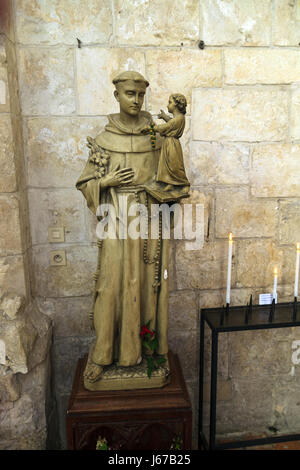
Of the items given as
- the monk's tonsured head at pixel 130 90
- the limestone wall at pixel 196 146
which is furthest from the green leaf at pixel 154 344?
the monk's tonsured head at pixel 130 90

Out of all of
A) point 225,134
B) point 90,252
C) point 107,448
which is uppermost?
point 225,134

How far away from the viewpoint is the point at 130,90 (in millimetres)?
1588

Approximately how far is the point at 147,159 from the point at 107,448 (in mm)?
1452

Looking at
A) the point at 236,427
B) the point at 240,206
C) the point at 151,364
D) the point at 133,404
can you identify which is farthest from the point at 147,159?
the point at 236,427

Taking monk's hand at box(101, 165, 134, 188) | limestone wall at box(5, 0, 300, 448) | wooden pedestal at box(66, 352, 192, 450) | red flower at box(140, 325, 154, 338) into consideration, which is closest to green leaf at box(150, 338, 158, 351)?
red flower at box(140, 325, 154, 338)

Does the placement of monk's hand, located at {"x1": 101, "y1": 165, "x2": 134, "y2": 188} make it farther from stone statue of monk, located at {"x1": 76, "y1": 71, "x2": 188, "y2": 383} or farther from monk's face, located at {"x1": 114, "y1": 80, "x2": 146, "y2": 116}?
monk's face, located at {"x1": 114, "y1": 80, "x2": 146, "y2": 116}

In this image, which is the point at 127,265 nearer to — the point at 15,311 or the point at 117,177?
the point at 117,177

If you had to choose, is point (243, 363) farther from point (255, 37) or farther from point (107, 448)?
point (255, 37)

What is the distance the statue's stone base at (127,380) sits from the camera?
182 centimetres

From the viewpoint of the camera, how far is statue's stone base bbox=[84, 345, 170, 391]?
5.97ft

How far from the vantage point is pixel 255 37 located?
2.14 meters

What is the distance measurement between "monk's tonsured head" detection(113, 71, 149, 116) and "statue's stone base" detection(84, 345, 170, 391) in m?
1.31

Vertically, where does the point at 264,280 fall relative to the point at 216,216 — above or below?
below

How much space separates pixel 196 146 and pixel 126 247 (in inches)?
35.3
